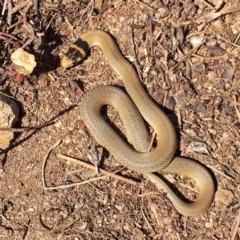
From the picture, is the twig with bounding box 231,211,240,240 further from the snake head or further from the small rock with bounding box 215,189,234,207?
the snake head

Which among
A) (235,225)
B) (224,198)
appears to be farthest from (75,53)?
(235,225)

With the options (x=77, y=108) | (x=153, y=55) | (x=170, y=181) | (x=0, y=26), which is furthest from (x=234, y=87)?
(x=0, y=26)

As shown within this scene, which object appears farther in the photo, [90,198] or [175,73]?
[175,73]

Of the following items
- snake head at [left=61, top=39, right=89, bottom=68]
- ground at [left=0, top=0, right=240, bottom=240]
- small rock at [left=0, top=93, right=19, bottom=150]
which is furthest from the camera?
snake head at [left=61, top=39, right=89, bottom=68]

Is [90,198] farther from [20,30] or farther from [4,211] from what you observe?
[20,30]

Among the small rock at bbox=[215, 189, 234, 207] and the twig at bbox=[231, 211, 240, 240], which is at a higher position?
the small rock at bbox=[215, 189, 234, 207]

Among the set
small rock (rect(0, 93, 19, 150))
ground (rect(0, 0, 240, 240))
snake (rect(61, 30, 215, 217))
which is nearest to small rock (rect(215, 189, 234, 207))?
ground (rect(0, 0, 240, 240))

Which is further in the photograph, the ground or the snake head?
the snake head
